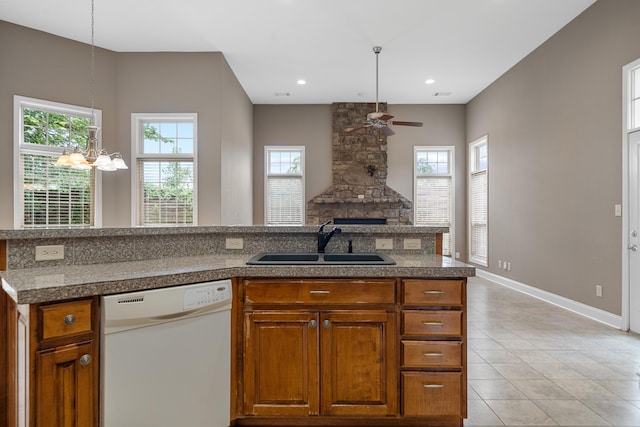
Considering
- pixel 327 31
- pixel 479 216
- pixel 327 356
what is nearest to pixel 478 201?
pixel 479 216

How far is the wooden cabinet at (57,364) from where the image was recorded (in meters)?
1.32

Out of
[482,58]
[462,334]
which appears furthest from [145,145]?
[482,58]

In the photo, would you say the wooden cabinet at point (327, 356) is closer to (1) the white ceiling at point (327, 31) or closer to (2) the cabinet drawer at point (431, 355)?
(2) the cabinet drawer at point (431, 355)

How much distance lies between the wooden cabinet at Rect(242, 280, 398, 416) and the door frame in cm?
317

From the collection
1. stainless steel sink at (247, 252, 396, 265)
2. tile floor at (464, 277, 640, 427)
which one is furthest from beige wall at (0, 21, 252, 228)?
tile floor at (464, 277, 640, 427)

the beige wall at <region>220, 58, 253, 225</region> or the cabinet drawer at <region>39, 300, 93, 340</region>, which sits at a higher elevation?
the beige wall at <region>220, 58, 253, 225</region>

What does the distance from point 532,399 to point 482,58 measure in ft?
15.9

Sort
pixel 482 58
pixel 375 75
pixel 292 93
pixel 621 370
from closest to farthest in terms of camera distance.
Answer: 1. pixel 621 370
2. pixel 482 58
3. pixel 375 75
4. pixel 292 93

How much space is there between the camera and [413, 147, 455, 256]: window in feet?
24.3

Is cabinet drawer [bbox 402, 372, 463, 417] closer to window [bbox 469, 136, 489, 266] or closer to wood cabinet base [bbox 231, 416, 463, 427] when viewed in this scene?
wood cabinet base [bbox 231, 416, 463, 427]

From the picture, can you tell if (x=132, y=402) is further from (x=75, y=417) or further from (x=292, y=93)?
(x=292, y=93)

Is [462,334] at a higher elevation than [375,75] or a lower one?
lower

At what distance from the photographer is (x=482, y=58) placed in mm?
5199

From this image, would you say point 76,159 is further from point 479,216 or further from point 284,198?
point 479,216
